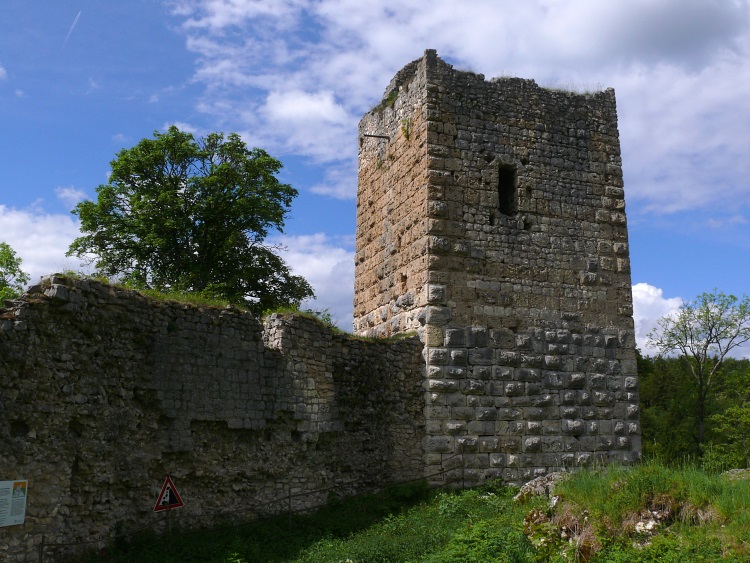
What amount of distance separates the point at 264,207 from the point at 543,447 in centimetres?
1303

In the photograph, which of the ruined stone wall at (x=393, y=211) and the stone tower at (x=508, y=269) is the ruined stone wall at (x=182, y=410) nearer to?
the stone tower at (x=508, y=269)

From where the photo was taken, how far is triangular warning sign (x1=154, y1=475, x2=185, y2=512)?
29.6 feet

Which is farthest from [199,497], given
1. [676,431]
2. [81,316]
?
[676,431]

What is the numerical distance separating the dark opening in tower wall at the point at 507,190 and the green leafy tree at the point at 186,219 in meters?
10.6

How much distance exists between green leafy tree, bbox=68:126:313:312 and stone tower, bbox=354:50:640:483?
9.17m

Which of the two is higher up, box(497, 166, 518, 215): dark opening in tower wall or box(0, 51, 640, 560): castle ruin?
box(497, 166, 518, 215): dark opening in tower wall

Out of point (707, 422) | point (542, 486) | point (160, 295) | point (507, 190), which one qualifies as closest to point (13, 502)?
point (160, 295)

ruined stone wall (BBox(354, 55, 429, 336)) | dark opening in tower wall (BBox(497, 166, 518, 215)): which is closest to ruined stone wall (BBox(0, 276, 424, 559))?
ruined stone wall (BBox(354, 55, 429, 336))

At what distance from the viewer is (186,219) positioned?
22109mm

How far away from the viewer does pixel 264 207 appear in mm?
22672

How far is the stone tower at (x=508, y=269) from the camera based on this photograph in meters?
12.2

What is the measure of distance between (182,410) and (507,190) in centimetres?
703

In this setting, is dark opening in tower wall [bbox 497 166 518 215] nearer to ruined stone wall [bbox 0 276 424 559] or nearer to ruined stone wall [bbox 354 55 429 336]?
ruined stone wall [bbox 354 55 429 336]

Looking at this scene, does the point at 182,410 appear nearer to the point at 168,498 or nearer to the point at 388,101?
the point at 168,498
